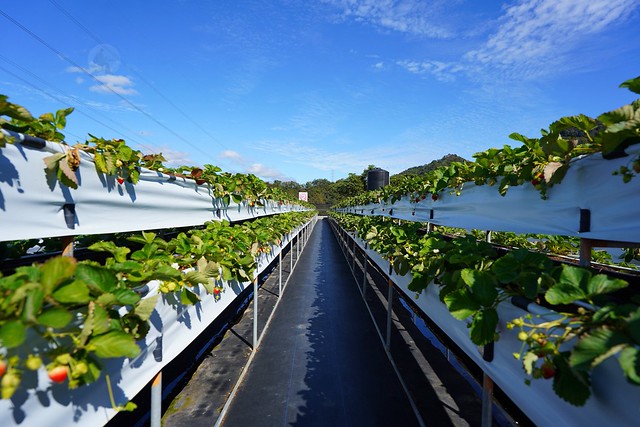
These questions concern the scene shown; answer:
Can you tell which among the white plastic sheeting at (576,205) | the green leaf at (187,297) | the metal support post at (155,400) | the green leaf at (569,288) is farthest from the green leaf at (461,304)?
the metal support post at (155,400)

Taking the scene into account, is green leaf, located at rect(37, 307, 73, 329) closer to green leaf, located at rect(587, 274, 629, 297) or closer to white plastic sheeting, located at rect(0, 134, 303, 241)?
white plastic sheeting, located at rect(0, 134, 303, 241)

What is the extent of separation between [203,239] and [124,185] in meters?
0.93

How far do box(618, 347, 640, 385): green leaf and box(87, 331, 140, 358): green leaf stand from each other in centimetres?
162

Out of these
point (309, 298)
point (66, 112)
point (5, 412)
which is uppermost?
point (66, 112)

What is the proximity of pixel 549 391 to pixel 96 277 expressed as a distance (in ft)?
6.49

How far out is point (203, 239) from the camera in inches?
133

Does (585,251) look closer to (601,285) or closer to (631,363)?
(601,285)

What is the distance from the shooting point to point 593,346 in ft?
3.43

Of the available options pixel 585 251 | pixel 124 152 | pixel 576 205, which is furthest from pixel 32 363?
pixel 585 251

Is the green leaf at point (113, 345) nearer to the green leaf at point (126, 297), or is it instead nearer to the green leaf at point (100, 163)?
the green leaf at point (126, 297)

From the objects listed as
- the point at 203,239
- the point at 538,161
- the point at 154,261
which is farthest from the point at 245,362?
the point at 538,161

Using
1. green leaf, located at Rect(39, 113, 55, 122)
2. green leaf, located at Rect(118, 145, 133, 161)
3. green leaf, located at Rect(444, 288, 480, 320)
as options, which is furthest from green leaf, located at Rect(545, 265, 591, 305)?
green leaf, located at Rect(118, 145, 133, 161)

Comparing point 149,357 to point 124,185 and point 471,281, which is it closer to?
point 124,185

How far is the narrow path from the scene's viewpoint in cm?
376
